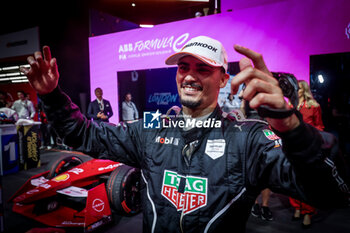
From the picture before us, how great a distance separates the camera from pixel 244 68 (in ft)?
2.16

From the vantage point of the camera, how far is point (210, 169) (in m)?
1.05

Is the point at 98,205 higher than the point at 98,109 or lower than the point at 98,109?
lower

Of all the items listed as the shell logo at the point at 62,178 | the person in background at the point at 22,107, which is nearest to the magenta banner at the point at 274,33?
the shell logo at the point at 62,178

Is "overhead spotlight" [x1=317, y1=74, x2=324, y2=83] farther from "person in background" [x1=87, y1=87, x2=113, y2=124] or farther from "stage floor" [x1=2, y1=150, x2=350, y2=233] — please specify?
"person in background" [x1=87, y1=87, x2=113, y2=124]

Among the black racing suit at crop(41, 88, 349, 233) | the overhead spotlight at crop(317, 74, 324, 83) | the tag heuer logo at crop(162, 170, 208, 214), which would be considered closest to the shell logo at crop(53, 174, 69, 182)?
the black racing suit at crop(41, 88, 349, 233)

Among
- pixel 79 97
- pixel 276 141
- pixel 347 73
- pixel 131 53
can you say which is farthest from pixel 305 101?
pixel 79 97

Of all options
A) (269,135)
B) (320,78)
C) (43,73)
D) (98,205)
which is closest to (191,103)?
(269,135)

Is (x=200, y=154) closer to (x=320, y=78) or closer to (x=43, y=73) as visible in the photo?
(x=43, y=73)

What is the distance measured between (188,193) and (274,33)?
4153 millimetres

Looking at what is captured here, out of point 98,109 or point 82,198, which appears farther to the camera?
point 98,109

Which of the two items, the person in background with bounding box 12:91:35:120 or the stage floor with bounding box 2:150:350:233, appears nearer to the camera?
the stage floor with bounding box 2:150:350:233

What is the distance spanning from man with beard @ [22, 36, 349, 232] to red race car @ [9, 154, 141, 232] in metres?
1.68

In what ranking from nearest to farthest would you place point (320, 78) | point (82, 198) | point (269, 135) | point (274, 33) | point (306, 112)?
point (269, 135)
point (82, 198)
point (306, 112)
point (320, 78)
point (274, 33)

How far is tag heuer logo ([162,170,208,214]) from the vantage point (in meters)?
1.02
